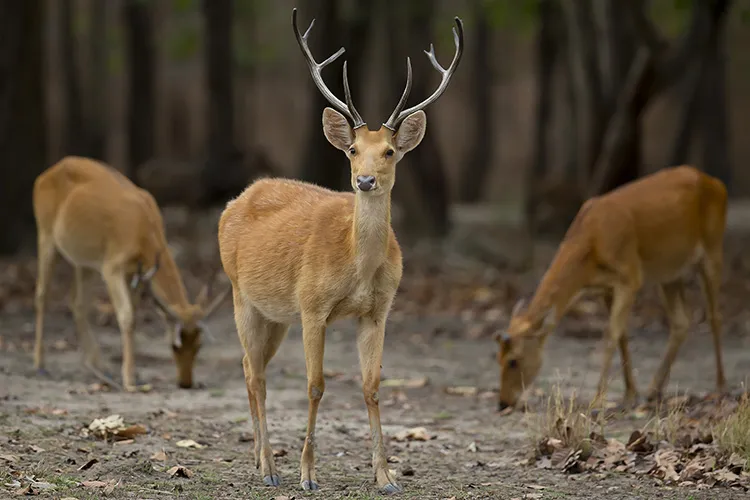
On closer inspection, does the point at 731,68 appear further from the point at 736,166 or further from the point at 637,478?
the point at 637,478

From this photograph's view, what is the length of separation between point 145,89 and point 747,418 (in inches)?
923

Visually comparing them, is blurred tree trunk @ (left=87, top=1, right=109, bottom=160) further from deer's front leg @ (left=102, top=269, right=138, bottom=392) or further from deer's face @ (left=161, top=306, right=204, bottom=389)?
deer's face @ (left=161, top=306, right=204, bottom=389)

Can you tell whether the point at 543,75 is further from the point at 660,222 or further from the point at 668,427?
the point at 668,427

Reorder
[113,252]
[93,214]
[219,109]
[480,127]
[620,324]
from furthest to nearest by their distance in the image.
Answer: [480,127]
[219,109]
[93,214]
[113,252]
[620,324]

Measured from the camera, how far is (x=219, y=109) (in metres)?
23.1

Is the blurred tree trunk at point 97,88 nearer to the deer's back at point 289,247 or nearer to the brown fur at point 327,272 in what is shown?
the deer's back at point 289,247

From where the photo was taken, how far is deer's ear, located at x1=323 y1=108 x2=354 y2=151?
6.78 m

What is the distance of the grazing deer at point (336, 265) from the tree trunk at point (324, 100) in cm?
1195

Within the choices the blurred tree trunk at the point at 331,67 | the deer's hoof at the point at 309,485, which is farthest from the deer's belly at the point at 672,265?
the blurred tree trunk at the point at 331,67

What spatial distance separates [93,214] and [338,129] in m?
4.58

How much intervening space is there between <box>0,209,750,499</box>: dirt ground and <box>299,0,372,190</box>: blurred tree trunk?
6039mm

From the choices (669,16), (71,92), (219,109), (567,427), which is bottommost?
(567,427)

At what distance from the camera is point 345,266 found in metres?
6.72

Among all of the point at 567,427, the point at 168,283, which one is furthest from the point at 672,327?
the point at 168,283
